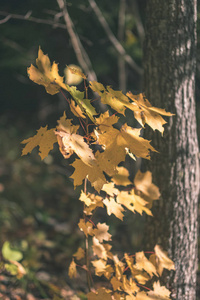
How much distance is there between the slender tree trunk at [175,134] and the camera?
5.24 feet

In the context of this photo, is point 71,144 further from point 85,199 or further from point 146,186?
point 146,186

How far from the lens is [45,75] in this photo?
1200 mm

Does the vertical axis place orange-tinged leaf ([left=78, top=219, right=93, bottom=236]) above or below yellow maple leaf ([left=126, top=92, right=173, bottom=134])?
below

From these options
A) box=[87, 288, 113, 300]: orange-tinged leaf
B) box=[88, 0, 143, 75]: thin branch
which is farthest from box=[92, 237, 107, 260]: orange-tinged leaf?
box=[88, 0, 143, 75]: thin branch

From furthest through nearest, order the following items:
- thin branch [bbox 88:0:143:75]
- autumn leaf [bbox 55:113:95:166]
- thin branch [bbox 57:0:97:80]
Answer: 1. thin branch [bbox 88:0:143:75]
2. thin branch [bbox 57:0:97:80]
3. autumn leaf [bbox 55:113:95:166]

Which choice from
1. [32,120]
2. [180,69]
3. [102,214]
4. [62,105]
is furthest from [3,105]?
[180,69]

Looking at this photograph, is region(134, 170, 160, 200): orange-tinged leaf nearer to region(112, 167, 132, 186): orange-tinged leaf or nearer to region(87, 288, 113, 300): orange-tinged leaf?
region(112, 167, 132, 186): orange-tinged leaf

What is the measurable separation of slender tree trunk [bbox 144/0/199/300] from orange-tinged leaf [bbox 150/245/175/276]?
0.24 feet

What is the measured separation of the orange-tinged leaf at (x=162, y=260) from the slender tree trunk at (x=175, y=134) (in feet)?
0.24

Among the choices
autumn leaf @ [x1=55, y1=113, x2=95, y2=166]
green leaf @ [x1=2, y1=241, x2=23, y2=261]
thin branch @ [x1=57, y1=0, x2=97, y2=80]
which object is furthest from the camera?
thin branch @ [x1=57, y1=0, x2=97, y2=80]

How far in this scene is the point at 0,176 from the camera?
4473mm

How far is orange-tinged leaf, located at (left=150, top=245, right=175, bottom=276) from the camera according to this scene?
63.3 inches

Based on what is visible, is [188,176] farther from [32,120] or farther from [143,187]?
[32,120]

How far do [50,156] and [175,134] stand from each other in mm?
3454
